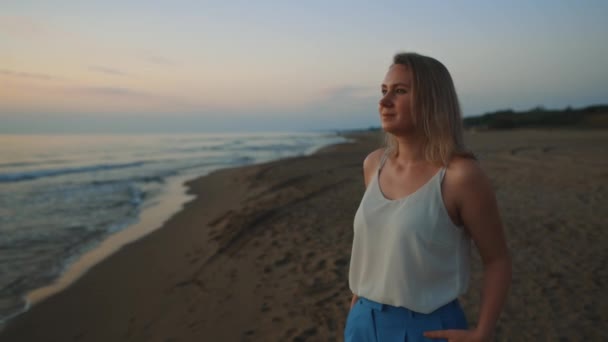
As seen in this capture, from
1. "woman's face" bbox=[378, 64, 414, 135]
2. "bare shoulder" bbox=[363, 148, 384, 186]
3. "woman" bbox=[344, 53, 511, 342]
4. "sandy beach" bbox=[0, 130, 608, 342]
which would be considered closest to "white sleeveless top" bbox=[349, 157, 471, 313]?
"woman" bbox=[344, 53, 511, 342]

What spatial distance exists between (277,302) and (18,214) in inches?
361

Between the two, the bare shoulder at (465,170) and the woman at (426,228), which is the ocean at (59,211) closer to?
the woman at (426,228)

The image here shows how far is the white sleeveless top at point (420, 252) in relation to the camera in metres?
1.38

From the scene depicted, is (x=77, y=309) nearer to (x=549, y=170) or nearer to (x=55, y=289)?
(x=55, y=289)

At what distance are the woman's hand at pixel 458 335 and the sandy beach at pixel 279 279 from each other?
252 centimetres

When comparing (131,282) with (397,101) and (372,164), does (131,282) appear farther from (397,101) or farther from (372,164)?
(397,101)

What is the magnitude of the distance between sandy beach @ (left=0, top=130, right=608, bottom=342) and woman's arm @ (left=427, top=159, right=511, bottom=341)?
256 cm

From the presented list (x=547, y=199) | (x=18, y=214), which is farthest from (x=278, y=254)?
(x=18, y=214)

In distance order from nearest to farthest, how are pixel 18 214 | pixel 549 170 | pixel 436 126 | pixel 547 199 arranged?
pixel 436 126 < pixel 547 199 < pixel 18 214 < pixel 549 170

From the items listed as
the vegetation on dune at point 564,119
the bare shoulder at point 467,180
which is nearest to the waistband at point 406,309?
the bare shoulder at point 467,180

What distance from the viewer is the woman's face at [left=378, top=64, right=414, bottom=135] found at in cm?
151

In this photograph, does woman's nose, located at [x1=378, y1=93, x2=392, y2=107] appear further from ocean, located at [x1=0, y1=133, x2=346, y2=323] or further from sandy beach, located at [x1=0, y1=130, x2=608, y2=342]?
ocean, located at [x1=0, y1=133, x2=346, y2=323]

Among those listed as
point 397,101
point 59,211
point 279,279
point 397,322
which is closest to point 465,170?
point 397,101

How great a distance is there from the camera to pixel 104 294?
5230 millimetres
